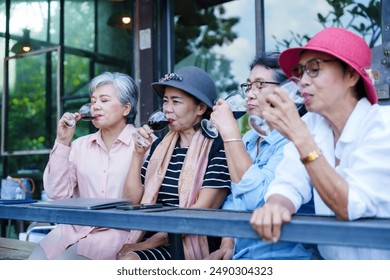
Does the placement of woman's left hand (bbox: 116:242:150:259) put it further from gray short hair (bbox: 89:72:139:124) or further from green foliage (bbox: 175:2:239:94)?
green foliage (bbox: 175:2:239:94)

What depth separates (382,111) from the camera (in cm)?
174

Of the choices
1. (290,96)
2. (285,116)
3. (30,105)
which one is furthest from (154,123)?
(30,105)

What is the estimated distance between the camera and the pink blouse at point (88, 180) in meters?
2.53

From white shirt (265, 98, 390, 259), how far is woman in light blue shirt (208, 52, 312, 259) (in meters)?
0.19

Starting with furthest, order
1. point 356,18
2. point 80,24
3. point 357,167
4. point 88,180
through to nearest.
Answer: point 80,24 < point 356,18 < point 88,180 < point 357,167

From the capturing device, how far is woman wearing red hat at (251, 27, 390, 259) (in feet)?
4.91

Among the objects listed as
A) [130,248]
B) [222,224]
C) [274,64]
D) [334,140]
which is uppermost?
[274,64]

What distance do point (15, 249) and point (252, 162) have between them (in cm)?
176

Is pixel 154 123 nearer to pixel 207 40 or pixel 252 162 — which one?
pixel 252 162

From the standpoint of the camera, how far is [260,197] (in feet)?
6.70

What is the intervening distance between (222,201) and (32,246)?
1424 millimetres

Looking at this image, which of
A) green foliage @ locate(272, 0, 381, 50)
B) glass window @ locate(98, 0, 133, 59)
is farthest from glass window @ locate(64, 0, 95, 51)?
green foliage @ locate(272, 0, 381, 50)

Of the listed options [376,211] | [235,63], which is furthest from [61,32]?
[376,211]
